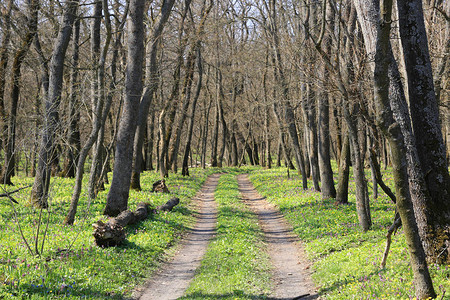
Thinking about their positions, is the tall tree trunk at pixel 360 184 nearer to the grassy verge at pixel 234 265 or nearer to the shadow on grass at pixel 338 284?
the grassy verge at pixel 234 265

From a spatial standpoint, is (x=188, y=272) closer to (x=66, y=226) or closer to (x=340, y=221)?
(x=66, y=226)

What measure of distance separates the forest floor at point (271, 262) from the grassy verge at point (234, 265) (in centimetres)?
25

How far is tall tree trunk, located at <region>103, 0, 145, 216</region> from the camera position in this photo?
13.1 metres

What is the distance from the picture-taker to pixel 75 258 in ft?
26.7

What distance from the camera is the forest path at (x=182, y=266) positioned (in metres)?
7.72

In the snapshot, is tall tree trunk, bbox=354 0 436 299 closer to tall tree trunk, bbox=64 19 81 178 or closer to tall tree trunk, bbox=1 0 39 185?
tall tree trunk, bbox=64 19 81 178

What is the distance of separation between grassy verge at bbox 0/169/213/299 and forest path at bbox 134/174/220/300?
14.0 inches

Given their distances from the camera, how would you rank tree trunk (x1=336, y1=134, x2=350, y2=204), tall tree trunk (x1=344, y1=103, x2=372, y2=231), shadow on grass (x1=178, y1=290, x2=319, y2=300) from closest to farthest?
shadow on grass (x1=178, y1=290, x2=319, y2=300) → tall tree trunk (x1=344, y1=103, x2=372, y2=231) → tree trunk (x1=336, y1=134, x2=350, y2=204)

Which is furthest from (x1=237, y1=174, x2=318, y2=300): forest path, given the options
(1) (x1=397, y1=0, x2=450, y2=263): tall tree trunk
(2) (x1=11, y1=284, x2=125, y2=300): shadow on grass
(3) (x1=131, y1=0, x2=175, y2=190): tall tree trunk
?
(3) (x1=131, y1=0, x2=175, y2=190): tall tree trunk

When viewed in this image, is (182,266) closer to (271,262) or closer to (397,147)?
(271,262)

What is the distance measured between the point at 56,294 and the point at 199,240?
6.15m

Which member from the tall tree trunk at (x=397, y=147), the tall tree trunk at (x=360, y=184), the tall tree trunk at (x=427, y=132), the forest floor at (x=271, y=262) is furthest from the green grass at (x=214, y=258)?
the tall tree trunk at (x=397, y=147)

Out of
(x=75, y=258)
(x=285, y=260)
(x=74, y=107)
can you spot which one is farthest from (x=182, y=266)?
(x=74, y=107)

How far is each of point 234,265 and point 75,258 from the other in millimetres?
3759
